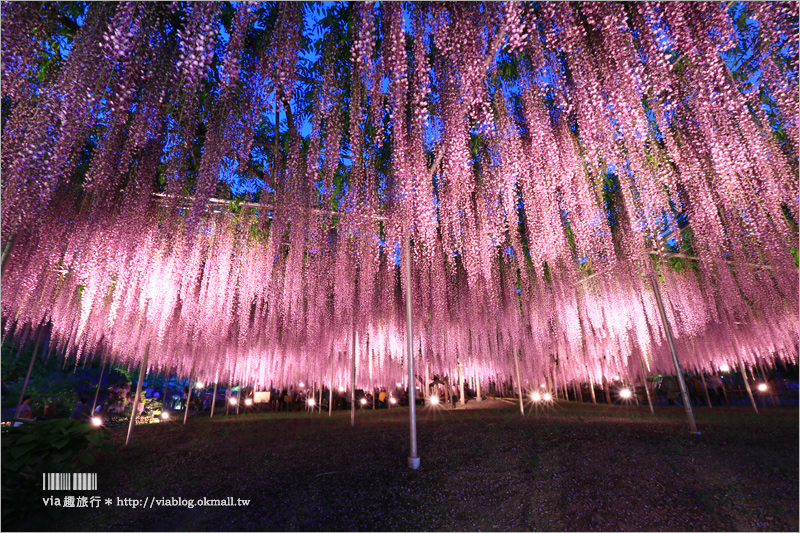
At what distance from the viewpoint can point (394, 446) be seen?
5613 millimetres

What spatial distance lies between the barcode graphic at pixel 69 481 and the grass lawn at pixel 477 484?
0.70 feet

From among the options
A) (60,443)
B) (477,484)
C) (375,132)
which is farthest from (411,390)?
(60,443)

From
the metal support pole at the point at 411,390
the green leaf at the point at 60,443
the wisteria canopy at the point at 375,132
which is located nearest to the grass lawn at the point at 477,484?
the metal support pole at the point at 411,390

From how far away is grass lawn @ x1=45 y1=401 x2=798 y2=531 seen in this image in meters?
3.24

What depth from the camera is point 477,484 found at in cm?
397

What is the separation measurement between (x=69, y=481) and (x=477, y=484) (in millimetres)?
5006

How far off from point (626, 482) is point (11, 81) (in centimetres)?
805

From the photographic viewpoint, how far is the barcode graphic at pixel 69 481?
11.9 ft

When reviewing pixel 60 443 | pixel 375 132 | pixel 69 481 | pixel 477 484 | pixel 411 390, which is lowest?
pixel 477 484

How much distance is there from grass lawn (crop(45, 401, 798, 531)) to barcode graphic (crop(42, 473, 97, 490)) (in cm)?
21

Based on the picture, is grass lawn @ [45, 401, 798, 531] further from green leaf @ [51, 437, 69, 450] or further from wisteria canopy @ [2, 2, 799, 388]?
wisteria canopy @ [2, 2, 799, 388]

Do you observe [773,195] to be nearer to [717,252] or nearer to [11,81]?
[717,252]

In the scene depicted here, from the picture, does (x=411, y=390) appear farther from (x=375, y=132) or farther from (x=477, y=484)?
(x=375, y=132)

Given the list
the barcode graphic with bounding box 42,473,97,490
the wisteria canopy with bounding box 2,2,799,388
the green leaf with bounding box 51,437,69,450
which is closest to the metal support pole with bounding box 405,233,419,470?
the wisteria canopy with bounding box 2,2,799,388
